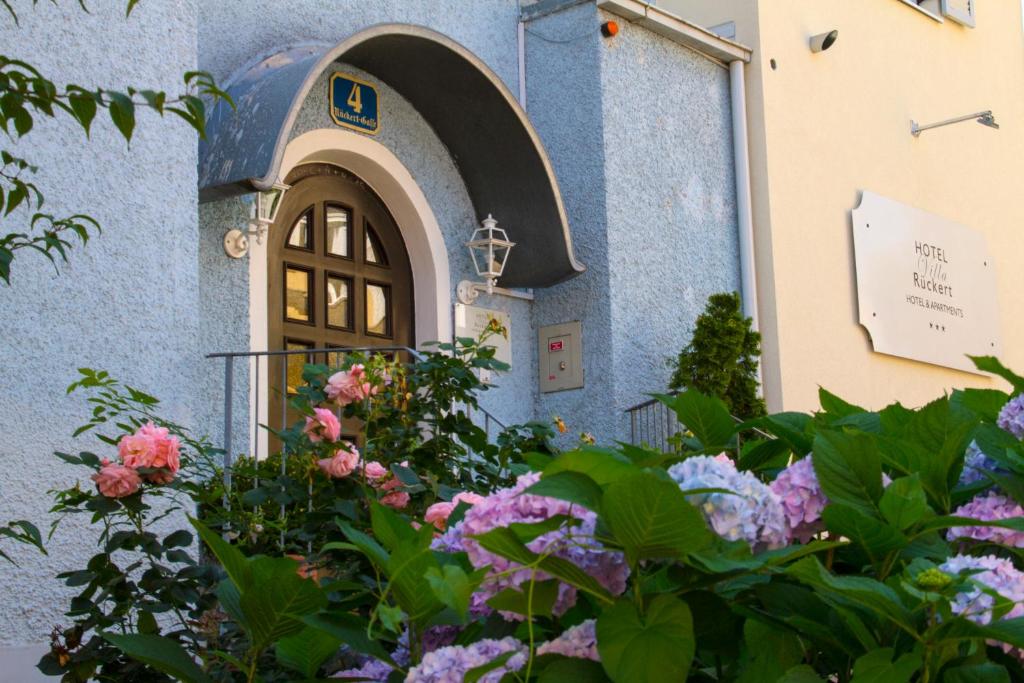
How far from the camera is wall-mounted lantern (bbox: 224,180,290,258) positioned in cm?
672

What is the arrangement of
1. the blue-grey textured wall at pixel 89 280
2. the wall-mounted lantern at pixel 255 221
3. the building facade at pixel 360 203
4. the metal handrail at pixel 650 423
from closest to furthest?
the blue-grey textured wall at pixel 89 280 → the building facade at pixel 360 203 → the wall-mounted lantern at pixel 255 221 → the metal handrail at pixel 650 423

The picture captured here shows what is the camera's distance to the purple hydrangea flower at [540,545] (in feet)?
4.18

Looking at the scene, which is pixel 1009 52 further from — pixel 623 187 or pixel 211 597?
pixel 211 597

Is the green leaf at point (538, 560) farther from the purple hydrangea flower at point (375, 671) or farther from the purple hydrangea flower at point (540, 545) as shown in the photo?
the purple hydrangea flower at point (375, 671)

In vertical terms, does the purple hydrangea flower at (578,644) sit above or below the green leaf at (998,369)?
below

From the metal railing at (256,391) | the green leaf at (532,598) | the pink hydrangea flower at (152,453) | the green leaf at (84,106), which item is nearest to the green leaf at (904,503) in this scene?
the green leaf at (532,598)

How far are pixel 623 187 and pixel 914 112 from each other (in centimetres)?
380

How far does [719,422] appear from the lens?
1.68 m

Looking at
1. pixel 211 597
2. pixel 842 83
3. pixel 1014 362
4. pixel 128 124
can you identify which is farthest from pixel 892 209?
pixel 128 124

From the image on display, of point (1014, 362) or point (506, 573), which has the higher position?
point (1014, 362)

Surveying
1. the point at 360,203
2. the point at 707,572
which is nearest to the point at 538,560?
the point at 707,572

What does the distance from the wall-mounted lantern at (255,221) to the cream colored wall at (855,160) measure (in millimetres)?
3777

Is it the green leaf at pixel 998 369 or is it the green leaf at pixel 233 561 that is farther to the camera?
the green leaf at pixel 998 369

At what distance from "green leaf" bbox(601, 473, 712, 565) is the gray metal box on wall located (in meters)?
6.97
